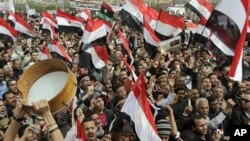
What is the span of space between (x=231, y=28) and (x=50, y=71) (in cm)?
267

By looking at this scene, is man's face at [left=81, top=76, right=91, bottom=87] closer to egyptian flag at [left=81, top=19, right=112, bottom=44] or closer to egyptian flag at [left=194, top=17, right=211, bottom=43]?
egyptian flag at [left=194, top=17, right=211, bottom=43]

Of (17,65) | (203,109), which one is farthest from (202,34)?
(17,65)

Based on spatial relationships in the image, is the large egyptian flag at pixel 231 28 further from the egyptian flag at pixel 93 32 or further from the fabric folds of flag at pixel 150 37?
the egyptian flag at pixel 93 32

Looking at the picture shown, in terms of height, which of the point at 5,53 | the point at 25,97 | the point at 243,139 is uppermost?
the point at 25,97

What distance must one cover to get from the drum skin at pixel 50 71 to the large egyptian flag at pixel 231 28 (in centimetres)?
210

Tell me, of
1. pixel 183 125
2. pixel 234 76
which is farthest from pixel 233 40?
pixel 183 125

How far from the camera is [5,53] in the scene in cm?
1145

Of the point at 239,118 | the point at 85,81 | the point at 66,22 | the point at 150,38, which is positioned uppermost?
the point at 239,118

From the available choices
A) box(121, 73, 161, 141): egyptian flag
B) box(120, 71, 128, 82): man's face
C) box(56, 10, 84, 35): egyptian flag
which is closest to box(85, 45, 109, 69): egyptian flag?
box(120, 71, 128, 82): man's face

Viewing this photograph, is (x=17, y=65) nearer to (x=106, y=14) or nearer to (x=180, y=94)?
(x=180, y=94)

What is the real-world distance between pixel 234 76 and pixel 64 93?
87.2 inches

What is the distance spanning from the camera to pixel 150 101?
6.81 meters

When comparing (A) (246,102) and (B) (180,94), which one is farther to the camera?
(B) (180,94)

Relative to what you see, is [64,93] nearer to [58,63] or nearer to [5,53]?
[58,63]
